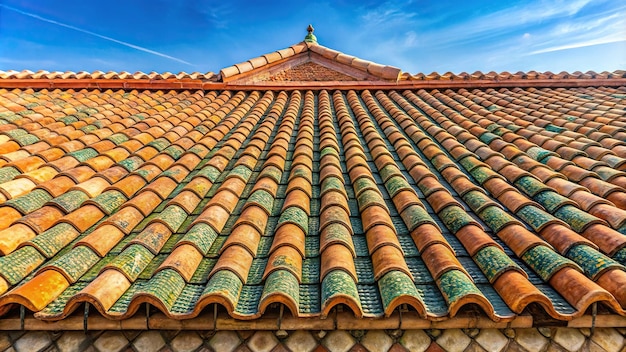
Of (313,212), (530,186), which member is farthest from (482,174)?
(313,212)

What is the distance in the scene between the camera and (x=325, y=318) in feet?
6.59

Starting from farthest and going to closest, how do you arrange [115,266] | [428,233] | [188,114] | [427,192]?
[188,114]
[427,192]
[428,233]
[115,266]

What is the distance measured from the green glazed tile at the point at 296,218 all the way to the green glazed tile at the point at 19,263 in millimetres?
1776

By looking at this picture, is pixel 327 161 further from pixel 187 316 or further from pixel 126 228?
pixel 187 316

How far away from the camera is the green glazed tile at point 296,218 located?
9.14 ft

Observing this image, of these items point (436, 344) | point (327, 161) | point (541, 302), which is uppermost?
point (327, 161)

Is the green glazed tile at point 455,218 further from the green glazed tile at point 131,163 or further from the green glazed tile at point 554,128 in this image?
the green glazed tile at point 131,163

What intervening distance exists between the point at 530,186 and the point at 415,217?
1.39 meters

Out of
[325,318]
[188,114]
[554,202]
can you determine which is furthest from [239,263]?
[188,114]

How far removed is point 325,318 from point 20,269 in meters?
2.12

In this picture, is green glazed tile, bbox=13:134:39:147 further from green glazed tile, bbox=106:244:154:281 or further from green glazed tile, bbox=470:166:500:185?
green glazed tile, bbox=470:166:500:185

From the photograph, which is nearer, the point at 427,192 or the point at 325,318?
the point at 325,318

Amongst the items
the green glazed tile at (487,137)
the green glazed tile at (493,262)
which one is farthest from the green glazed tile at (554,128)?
the green glazed tile at (493,262)

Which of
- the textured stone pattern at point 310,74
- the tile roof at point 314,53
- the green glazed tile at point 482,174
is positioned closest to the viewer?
the green glazed tile at point 482,174
